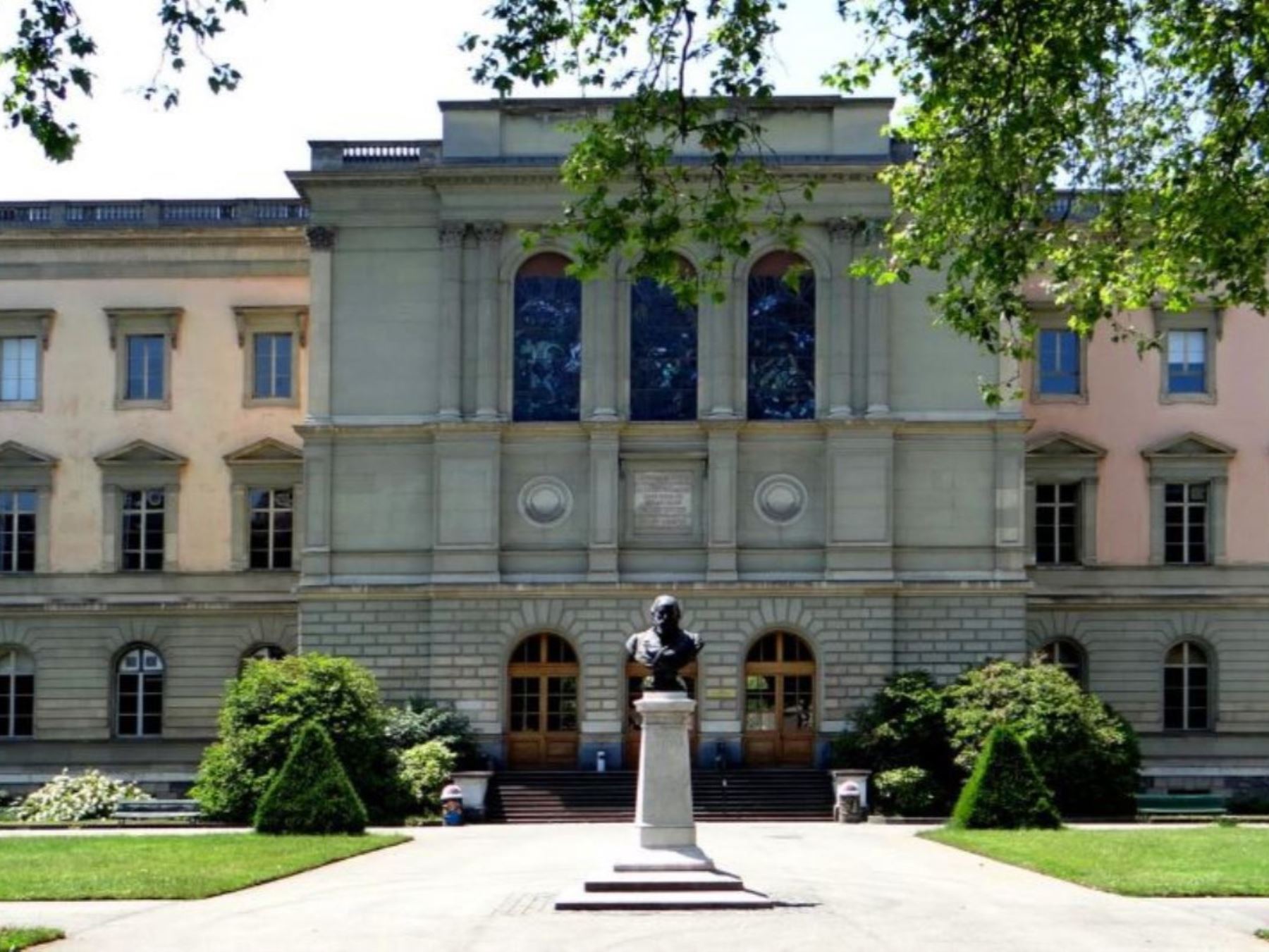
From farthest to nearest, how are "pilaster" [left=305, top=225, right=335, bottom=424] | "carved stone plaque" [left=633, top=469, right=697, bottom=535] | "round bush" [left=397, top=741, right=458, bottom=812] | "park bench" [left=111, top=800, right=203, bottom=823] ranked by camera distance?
"pilaster" [left=305, top=225, right=335, bottom=424], "carved stone plaque" [left=633, top=469, right=697, bottom=535], "round bush" [left=397, top=741, right=458, bottom=812], "park bench" [left=111, top=800, right=203, bottom=823]

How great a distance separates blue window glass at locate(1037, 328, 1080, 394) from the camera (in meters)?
51.6

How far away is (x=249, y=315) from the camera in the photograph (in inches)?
2052

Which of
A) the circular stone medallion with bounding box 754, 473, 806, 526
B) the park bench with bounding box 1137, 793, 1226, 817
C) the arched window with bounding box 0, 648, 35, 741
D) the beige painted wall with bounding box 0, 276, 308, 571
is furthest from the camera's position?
the beige painted wall with bounding box 0, 276, 308, 571

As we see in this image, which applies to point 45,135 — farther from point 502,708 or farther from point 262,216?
point 262,216

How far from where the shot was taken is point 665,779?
79.3ft

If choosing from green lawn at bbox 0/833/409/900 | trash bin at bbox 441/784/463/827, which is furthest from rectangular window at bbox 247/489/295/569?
green lawn at bbox 0/833/409/900

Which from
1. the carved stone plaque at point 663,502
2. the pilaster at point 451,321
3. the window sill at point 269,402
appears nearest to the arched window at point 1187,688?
the carved stone plaque at point 663,502

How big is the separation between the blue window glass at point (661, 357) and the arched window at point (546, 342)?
129 cm

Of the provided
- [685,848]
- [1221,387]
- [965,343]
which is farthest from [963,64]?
[1221,387]

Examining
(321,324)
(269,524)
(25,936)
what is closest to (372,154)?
(321,324)

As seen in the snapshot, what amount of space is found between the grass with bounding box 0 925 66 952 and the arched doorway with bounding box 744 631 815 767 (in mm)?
28046

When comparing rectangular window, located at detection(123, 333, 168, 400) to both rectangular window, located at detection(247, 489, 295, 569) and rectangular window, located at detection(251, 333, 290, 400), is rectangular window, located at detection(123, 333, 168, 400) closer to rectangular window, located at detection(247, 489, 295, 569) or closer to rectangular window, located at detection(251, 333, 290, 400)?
rectangular window, located at detection(251, 333, 290, 400)

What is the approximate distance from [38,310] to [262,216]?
5921 millimetres

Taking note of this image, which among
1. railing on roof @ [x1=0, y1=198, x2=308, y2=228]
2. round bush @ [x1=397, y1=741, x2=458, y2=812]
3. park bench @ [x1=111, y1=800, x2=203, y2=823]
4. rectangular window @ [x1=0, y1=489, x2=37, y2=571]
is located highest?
railing on roof @ [x1=0, y1=198, x2=308, y2=228]
